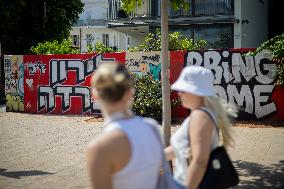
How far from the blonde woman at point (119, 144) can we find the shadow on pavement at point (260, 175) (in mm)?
3809

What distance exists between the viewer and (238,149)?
8.27 m

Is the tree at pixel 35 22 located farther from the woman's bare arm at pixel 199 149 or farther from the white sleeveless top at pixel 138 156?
the white sleeveless top at pixel 138 156

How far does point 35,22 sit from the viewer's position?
89.0ft

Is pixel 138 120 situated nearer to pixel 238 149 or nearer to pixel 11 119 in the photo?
pixel 238 149

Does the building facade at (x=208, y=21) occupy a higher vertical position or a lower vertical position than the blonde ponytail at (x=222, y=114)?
higher

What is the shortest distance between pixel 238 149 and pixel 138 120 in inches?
258

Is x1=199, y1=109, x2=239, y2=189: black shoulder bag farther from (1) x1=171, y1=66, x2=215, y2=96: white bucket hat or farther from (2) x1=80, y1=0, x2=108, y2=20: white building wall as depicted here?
(2) x1=80, y1=0, x2=108, y2=20: white building wall

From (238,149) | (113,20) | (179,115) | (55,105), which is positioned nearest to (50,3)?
(113,20)

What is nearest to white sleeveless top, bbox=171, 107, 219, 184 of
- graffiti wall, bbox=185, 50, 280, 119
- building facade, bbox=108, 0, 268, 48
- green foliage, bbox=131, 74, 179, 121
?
green foliage, bbox=131, 74, 179, 121

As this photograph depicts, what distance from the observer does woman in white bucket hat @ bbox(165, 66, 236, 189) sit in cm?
258

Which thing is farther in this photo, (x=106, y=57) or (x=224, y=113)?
(x=106, y=57)

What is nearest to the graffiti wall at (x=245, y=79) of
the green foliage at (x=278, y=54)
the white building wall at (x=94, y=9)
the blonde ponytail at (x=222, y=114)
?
the green foliage at (x=278, y=54)

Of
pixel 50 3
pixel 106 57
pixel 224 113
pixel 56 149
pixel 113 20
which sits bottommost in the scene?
pixel 56 149

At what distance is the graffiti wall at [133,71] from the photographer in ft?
39.8
